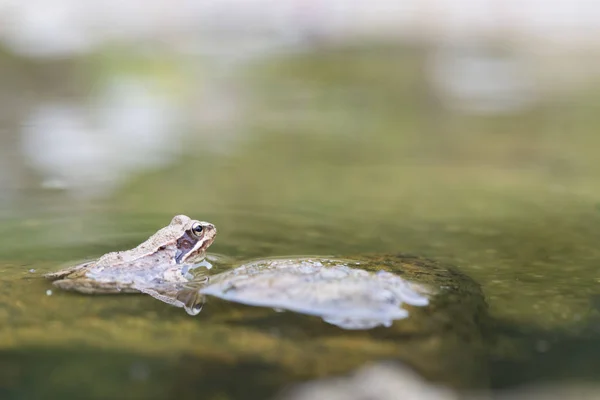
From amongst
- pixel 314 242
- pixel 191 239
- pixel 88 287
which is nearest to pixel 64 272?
pixel 88 287

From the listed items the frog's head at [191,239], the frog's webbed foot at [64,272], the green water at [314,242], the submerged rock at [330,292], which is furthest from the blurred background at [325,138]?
the submerged rock at [330,292]

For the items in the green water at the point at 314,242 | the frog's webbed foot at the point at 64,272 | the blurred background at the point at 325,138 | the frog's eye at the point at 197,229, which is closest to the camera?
the green water at the point at 314,242

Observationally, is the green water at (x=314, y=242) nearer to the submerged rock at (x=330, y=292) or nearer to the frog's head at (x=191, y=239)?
the submerged rock at (x=330, y=292)

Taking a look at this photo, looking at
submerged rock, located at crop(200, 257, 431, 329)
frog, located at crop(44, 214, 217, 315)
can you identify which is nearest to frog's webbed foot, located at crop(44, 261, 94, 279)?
frog, located at crop(44, 214, 217, 315)

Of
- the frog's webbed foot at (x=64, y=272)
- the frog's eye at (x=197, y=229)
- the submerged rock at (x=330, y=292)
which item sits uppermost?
the frog's eye at (x=197, y=229)

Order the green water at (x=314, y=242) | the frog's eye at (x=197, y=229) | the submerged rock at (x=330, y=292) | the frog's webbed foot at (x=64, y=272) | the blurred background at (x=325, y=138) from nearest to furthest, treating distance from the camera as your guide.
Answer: the green water at (x=314, y=242) → the submerged rock at (x=330, y=292) → the frog's webbed foot at (x=64, y=272) → the frog's eye at (x=197, y=229) → the blurred background at (x=325, y=138)

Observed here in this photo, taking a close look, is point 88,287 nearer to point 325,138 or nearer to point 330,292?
point 330,292

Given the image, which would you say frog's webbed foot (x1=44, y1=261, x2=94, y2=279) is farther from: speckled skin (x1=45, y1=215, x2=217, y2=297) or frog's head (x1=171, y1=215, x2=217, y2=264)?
frog's head (x1=171, y1=215, x2=217, y2=264)

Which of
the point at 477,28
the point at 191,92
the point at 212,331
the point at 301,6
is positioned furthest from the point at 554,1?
the point at 212,331
